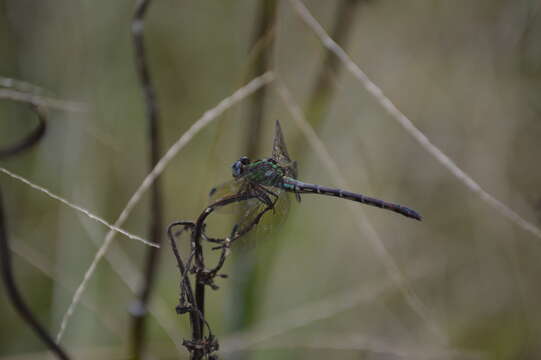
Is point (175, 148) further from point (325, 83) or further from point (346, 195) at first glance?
point (325, 83)

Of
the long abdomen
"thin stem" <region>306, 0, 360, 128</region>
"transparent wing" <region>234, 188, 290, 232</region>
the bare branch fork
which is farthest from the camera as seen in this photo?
"thin stem" <region>306, 0, 360, 128</region>

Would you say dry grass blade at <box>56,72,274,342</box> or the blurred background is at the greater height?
the blurred background

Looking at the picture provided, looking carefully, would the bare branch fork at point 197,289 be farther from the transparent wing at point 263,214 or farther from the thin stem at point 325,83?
the thin stem at point 325,83

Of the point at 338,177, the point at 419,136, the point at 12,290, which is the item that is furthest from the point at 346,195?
the point at 12,290

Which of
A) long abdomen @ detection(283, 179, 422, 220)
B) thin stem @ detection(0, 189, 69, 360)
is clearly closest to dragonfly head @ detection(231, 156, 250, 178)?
long abdomen @ detection(283, 179, 422, 220)

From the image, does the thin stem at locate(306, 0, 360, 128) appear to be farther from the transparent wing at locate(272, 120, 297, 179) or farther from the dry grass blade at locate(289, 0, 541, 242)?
the dry grass blade at locate(289, 0, 541, 242)

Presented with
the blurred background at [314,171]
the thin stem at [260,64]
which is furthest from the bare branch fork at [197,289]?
the blurred background at [314,171]

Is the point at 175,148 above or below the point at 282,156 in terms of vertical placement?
below
